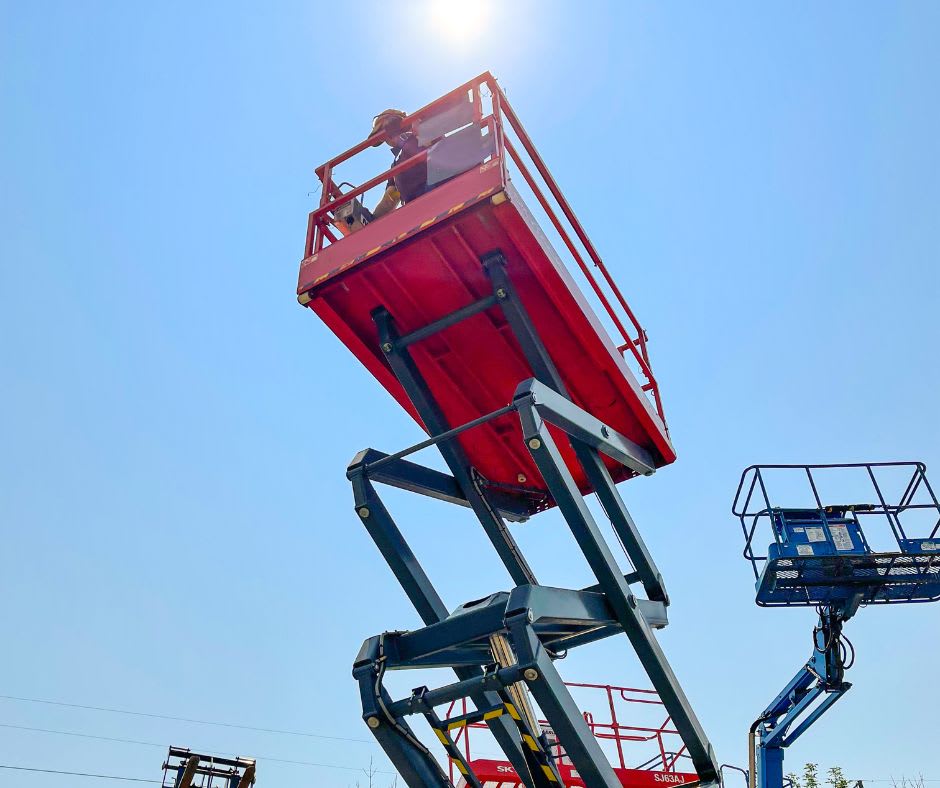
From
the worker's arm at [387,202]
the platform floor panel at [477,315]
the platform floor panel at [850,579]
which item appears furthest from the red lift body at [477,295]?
the platform floor panel at [850,579]

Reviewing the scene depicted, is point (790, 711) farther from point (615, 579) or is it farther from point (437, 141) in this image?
point (437, 141)

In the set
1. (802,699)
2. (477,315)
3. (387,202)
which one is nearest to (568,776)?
(802,699)

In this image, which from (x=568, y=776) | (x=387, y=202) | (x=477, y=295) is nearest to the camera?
(x=477, y=295)

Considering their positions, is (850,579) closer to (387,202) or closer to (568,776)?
(568,776)

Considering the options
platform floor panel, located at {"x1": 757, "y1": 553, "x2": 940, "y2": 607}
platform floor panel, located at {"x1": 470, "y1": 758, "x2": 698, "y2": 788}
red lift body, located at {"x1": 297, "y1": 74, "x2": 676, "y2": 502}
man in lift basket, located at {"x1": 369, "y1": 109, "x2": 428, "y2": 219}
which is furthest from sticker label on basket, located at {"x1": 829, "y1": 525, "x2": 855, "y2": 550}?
man in lift basket, located at {"x1": 369, "y1": 109, "x2": 428, "y2": 219}

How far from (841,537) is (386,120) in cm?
795

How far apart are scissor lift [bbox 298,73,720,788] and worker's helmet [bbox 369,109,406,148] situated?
0.42ft

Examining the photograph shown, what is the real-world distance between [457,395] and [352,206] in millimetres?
1893

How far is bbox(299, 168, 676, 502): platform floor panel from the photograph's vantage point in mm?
5816

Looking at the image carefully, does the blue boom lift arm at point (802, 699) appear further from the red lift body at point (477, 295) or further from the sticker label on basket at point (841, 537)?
the red lift body at point (477, 295)

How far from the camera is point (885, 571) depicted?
1047 centimetres

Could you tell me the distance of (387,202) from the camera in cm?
683

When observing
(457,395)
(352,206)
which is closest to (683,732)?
(457,395)

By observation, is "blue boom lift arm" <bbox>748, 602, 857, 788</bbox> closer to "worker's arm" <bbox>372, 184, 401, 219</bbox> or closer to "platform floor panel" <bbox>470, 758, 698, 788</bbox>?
"platform floor panel" <bbox>470, 758, 698, 788</bbox>
